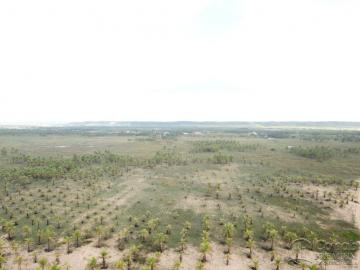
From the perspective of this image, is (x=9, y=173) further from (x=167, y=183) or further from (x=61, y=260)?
(x=61, y=260)

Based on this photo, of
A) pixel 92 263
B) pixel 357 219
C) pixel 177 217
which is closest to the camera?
pixel 92 263

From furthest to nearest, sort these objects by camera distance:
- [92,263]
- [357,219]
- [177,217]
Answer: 1. [357,219]
2. [177,217]
3. [92,263]

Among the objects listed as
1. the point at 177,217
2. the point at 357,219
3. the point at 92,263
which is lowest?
the point at 357,219

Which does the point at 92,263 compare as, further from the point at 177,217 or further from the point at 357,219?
the point at 357,219

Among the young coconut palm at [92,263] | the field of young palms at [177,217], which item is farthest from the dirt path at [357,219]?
the young coconut palm at [92,263]

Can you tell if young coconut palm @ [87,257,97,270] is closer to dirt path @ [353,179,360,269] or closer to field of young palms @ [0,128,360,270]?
field of young palms @ [0,128,360,270]

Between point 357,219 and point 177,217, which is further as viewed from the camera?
point 357,219

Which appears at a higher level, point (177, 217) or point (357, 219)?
point (177, 217)

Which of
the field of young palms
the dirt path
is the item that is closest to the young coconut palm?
the field of young palms

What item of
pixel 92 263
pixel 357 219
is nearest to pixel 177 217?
pixel 92 263
